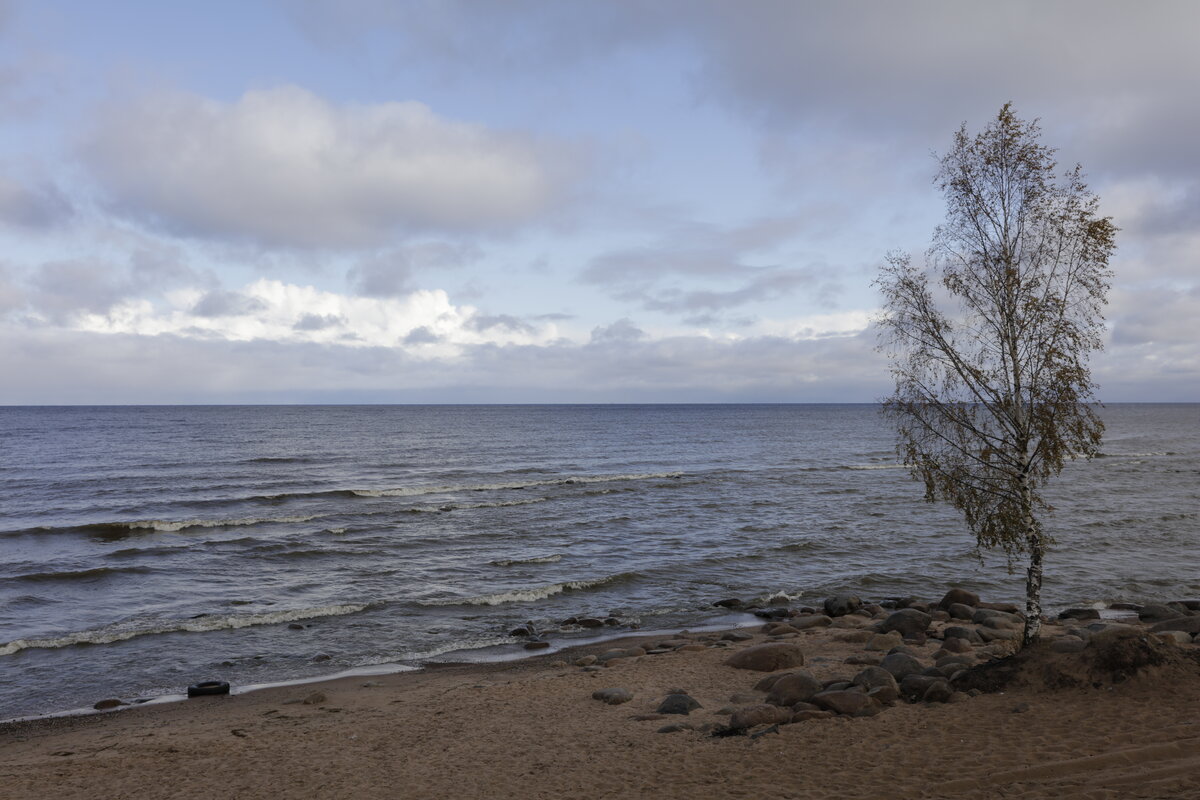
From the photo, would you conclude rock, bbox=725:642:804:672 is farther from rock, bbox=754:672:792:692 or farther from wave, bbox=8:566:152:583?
wave, bbox=8:566:152:583

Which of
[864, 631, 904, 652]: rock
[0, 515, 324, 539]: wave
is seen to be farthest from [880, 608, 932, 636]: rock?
[0, 515, 324, 539]: wave

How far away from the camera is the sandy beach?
30.2 ft

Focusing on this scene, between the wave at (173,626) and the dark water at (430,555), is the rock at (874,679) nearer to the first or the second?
the dark water at (430,555)

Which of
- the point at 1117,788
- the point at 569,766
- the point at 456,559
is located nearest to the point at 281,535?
the point at 456,559

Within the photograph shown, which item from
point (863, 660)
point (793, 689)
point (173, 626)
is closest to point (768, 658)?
point (863, 660)

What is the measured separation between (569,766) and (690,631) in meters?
9.42

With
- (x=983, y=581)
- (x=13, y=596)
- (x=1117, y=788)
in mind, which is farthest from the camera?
(x=983, y=581)

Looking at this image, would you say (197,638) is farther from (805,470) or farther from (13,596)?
(805,470)

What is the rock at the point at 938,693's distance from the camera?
1173 centimetres

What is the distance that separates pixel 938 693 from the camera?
11.8m

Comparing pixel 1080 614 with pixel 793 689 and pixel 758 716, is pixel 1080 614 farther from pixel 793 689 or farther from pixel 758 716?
pixel 758 716

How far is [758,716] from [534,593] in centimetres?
1256

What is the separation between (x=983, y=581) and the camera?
2428 cm

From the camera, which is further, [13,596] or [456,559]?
[456,559]
